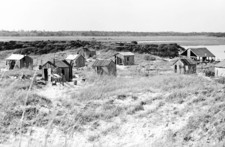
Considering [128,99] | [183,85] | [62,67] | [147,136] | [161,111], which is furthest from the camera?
[62,67]

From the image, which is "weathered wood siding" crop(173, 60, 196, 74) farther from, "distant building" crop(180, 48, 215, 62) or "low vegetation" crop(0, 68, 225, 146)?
"distant building" crop(180, 48, 215, 62)

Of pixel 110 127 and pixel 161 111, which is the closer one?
pixel 110 127

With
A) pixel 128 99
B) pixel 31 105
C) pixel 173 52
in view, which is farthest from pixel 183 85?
pixel 173 52

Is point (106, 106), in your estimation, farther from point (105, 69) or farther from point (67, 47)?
point (67, 47)

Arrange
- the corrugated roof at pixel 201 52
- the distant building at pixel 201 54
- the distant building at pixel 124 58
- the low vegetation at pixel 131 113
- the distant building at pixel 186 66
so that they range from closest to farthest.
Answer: the low vegetation at pixel 131 113, the distant building at pixel 186 66, the distant building at pixel 124 58, the distant building at pixel 201 54, the corrugated roof at pixel 201 52

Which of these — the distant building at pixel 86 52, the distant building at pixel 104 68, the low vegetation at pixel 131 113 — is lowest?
the low vegetation at pixel 131 113

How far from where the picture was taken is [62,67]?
33844mm

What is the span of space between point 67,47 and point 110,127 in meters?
71.3

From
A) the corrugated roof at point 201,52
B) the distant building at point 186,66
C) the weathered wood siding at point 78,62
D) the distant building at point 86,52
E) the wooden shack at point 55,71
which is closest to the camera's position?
the wooden shack at point 55,71

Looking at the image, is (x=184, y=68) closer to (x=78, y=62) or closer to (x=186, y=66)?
(x=186, y=66)

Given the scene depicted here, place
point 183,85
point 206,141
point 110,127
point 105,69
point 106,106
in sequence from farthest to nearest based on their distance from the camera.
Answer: point 105,69, point 183,85, point 106,106, point 110,127, point 206,141

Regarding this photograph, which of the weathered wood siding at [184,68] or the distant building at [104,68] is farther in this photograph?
the weathered wood siding at [184,68]

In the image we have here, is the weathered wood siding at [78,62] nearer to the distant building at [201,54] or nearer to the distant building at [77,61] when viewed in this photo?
the distant building at [77,61]

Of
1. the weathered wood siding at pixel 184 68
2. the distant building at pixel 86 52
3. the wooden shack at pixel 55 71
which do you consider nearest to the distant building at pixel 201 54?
the weathered wood siding at pixel 184 68
